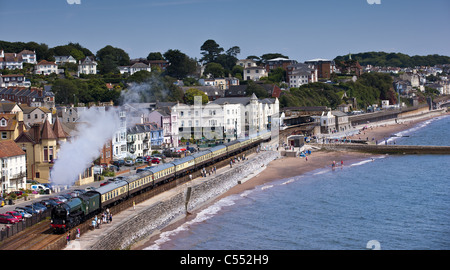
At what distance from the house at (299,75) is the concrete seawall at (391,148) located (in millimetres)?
65090

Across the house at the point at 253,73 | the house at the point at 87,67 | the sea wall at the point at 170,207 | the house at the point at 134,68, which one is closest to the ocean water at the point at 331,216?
the sea wall at the point at 170,207

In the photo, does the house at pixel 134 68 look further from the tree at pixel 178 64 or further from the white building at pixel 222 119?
the white building at pixel 222 119

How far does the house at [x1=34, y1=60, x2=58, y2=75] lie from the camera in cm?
10944

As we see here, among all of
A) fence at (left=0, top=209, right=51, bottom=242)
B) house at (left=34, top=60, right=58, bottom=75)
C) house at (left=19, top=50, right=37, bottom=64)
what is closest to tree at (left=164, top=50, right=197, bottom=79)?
house at (left=34, top=60, right=58, bottom=75)

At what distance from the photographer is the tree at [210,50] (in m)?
157

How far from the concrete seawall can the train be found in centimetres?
2656

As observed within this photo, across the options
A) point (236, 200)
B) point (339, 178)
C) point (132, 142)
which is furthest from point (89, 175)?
point (339, 178)

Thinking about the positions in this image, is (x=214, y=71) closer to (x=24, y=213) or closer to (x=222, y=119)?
(x=222, y=119)

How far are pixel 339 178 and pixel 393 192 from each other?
847cm

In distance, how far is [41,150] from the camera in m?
40.2

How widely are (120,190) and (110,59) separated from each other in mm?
93480

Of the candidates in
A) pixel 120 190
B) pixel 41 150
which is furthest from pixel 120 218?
pixel 41 150
